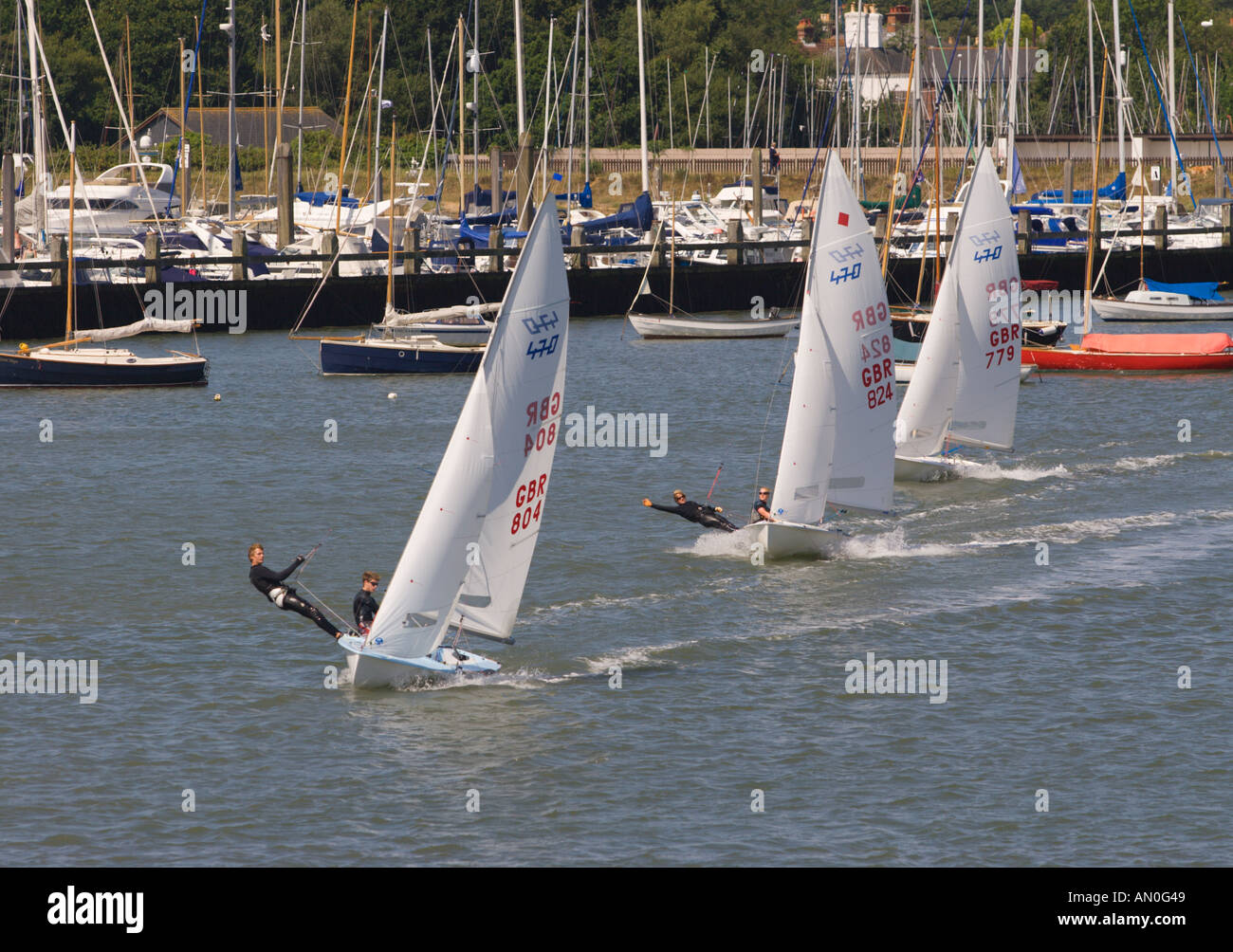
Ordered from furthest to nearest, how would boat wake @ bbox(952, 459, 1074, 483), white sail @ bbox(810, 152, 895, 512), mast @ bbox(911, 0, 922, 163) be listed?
mast @ bbox(911, 0, 922, 163) → boat wake @ bbox(952, 459, 1074, 483) → white sail @ bbox(810, 152, 895, 512)

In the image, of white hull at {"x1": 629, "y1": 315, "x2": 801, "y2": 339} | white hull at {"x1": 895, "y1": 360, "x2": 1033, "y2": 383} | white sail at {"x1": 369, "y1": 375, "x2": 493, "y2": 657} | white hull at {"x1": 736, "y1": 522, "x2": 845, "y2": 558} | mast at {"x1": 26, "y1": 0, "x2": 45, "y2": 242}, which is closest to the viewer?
white sail at {"x1": 369, "y1": 375, "x2": 493, "y2": 657}

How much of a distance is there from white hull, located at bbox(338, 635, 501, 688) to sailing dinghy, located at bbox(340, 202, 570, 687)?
2cm

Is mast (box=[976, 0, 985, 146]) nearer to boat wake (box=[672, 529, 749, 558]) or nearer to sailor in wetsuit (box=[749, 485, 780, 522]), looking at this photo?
boat wake (box=[672, 529, 749, 558])

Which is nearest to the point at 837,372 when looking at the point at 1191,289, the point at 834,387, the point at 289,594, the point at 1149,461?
the point at 834,387

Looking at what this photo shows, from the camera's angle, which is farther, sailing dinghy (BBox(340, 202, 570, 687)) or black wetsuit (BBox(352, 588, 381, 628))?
black wetsuit (BBox(352, 588, 381, 628))

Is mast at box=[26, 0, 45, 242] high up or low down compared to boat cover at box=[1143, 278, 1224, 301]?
up

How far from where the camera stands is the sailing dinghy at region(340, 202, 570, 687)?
64.6 feet

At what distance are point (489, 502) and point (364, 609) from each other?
1.99 m

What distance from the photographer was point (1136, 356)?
4981 centimetres

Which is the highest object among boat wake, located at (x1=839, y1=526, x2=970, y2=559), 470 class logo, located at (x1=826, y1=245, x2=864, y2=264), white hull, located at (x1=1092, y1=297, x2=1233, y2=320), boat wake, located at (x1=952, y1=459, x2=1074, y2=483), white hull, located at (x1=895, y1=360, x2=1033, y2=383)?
470 class logo, located at (x1=826, y1=245, x2=864, y2=264)

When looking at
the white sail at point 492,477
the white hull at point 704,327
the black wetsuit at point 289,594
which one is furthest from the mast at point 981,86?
the black wetsuit at point 289,594

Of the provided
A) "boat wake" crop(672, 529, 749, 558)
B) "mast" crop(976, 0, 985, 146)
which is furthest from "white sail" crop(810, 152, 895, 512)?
"mast" crop(976, 0, 985, 146)
